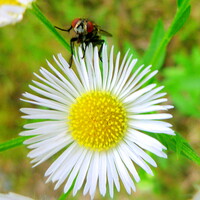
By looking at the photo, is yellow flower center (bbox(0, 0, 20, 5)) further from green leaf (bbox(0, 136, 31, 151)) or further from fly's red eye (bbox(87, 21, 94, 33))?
green leaf (bbox(0, 136, 31, 151))

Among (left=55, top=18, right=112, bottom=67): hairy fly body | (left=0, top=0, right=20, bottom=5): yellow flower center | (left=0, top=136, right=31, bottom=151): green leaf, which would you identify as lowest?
(left=0, top=136, right=31, bottom=151): green leaf

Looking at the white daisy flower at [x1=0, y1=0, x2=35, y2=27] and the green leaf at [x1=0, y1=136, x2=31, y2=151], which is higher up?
the white daisy flower at [x1=0, y1=0, x2=35, y2=27]

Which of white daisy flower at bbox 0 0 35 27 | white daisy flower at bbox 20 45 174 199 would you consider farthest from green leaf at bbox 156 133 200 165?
white daisy flower at bbox 0 0 35 27

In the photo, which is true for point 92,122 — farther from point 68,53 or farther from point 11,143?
point 68,53

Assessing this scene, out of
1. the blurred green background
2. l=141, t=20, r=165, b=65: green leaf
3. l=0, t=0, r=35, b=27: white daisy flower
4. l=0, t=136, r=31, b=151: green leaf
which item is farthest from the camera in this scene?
the blurred green background

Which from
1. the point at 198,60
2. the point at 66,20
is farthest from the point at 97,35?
the point at 66,20
